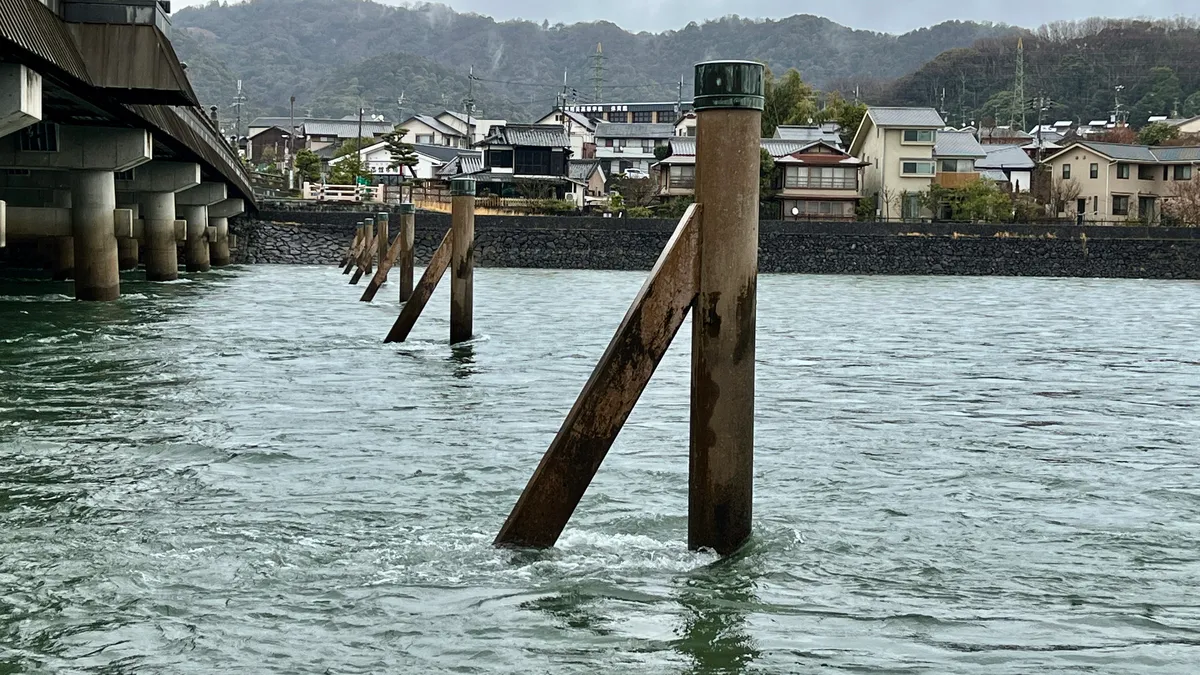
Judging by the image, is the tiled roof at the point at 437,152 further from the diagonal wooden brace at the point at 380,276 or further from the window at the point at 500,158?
the diagonal wooden brace at the point at 380,276

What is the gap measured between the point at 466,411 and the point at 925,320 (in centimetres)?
1860

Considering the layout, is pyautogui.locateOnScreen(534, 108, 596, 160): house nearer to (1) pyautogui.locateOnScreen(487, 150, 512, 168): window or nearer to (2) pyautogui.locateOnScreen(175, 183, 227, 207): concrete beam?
(1) pyautogui.locateOnScreen(487, 150, 512, 168): window

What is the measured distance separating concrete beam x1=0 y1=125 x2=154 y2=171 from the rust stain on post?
1896 cm

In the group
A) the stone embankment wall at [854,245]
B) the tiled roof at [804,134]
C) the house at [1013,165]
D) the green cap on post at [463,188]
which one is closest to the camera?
the green cap on post at [463,188]

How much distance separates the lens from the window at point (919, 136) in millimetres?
69875

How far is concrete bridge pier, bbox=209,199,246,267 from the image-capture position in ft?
158

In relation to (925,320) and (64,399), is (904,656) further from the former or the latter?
(925,320)

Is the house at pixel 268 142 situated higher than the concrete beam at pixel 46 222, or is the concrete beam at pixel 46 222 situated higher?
the house at pixel 268 142

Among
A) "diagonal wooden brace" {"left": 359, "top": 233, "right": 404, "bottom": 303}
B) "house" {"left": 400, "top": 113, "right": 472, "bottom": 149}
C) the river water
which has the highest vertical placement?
"house" {"left": 400, "top": 113, "right": 472, "bottom": 149}

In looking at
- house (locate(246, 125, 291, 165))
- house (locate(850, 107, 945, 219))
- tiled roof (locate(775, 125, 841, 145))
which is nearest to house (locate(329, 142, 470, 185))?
house (locate(246, 125, 291, 165))

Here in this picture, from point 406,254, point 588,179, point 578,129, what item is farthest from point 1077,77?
point 406,254

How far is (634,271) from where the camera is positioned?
188ft

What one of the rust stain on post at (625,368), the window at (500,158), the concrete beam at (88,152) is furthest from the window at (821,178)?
the rust stain on post at (625,368)

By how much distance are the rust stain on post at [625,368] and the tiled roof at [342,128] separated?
4312 inches
